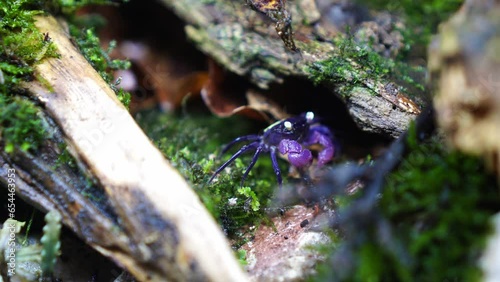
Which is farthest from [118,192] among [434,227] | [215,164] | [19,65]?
[434,227]

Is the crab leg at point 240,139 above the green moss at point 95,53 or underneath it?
underneath

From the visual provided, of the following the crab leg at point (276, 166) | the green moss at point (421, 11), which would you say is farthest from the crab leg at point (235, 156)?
the green moss at point (421, 11)

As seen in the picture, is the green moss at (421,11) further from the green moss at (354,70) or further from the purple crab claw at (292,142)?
the purple crab claw at (292,142)

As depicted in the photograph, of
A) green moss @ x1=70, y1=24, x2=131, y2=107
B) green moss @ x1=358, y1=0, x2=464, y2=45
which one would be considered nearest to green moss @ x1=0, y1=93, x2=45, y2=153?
green moss @ x1=70, y1=24, x2=131, y2=107

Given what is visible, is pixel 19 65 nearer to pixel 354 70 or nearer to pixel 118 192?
pixel 118 192

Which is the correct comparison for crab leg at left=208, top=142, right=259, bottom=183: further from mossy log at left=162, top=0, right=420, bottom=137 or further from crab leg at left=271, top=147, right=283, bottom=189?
mossy log at left=162, top=0, right=420, bottom=137

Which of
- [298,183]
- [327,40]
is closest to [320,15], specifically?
[327,40]

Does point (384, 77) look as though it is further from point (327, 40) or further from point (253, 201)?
point (253, 201)
